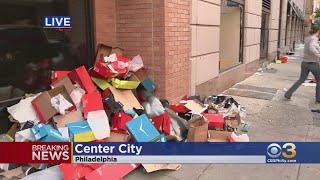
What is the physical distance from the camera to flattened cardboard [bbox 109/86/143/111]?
4.54 metres

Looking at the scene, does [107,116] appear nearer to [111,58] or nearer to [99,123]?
[99,123]

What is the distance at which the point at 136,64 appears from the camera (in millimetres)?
5066

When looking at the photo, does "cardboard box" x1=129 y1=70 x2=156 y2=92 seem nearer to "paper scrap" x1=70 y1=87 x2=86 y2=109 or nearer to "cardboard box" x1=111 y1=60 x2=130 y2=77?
"cardboard box" x1=111 y1=60 x2=130 y2=77

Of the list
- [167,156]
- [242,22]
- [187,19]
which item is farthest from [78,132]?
[242,22]

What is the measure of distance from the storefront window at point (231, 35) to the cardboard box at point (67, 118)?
5.23m

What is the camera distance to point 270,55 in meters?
15.5

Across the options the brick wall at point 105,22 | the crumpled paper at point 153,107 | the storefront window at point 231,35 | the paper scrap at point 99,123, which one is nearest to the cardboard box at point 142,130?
the paper scrap at point 99,123

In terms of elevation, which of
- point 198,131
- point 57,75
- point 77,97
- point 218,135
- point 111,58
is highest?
point 111,58

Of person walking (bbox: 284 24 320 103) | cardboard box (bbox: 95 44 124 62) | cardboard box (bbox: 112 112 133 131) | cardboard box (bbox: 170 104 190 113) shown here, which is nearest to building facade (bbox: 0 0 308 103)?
cardboard box (bbox: 95 44 124 62)

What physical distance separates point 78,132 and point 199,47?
3427 millimetres

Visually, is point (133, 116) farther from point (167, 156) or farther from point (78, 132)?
point (167, 156)

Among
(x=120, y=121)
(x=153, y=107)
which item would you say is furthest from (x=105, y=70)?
(x=153, y=107)

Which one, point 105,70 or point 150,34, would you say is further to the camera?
point 150,34

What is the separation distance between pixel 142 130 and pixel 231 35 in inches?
252
